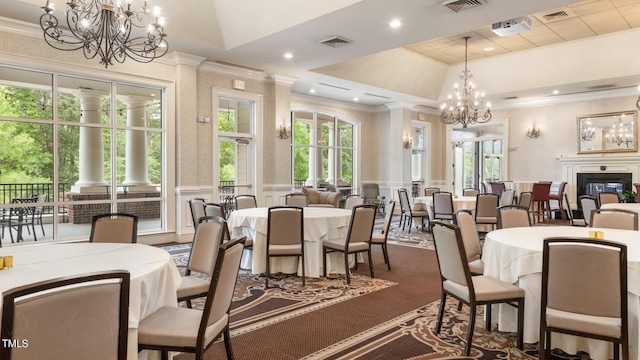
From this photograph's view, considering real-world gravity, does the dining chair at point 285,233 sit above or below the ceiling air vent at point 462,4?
below

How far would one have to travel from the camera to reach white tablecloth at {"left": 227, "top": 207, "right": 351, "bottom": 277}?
504 cm

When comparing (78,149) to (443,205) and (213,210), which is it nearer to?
(213,210)

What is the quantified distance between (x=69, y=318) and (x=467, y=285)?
2415 mm

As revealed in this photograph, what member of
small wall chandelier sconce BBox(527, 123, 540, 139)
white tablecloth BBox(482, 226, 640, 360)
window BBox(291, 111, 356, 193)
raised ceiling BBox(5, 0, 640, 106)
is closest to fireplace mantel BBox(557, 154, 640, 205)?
small wall chandelier sconce BBox(527, 123, 540, 139)

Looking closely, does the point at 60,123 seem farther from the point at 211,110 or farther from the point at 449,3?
the point at 449,3

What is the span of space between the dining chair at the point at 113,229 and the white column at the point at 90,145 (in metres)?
3.49

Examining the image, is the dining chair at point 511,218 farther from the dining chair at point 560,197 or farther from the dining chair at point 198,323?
the dining chair at point 560,197

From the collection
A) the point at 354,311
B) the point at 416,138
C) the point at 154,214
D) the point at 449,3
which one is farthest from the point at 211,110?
the point at 416,138

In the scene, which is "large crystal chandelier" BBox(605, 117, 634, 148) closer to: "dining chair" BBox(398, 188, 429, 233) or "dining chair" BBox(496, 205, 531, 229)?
"dining chair" BBox(398, 188, 429, 233)

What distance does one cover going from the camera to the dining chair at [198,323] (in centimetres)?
219

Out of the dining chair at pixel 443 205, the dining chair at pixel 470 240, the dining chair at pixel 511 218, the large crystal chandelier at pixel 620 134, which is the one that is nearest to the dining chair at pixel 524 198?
the dining chair at pixel 443 205

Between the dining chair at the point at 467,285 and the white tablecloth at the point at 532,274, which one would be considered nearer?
the white tablecloth at the point at 532,274

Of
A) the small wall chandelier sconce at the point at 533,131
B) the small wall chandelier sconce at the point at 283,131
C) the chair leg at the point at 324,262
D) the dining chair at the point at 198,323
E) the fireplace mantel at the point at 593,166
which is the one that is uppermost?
the small wall chandelier sconce at the point at 533,131

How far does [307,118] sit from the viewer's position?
38.0ft
